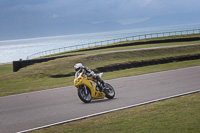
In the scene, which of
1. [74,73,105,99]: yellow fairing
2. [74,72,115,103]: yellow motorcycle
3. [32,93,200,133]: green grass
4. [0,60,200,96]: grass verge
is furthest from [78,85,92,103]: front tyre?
[0,60,200,96]: grass verge

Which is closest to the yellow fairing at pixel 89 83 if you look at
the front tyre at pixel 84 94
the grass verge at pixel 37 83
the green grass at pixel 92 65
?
the front tyre at pixel 84 94

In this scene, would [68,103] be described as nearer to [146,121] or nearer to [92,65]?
[146,121]

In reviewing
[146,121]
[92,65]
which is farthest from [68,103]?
[92,65]

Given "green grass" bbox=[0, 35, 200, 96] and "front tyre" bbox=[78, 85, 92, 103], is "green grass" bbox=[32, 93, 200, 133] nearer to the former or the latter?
"front tyre" bbox=[78, 85, 92, 103]

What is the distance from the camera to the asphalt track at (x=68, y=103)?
8692mm

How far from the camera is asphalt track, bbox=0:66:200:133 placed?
8.69 meters

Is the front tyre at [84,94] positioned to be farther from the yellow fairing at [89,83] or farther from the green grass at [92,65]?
the green grass at [92,65]

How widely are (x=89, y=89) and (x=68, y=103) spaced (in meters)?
0.91

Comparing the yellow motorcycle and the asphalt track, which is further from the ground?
the yellow motorcycle

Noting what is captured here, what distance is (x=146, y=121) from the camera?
7699mm

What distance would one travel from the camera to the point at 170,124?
720 centimetres

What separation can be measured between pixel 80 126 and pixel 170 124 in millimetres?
2246

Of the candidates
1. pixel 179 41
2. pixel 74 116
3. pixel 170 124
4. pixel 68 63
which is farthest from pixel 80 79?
pixel 179 41

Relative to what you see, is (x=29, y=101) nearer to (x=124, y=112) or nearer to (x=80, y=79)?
(x=80, y=79)
